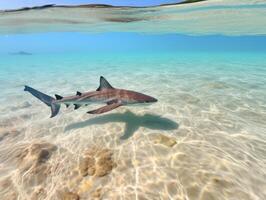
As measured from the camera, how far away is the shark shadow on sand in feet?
21.3

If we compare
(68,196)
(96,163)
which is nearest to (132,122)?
(96,163)

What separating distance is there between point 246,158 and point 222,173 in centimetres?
103

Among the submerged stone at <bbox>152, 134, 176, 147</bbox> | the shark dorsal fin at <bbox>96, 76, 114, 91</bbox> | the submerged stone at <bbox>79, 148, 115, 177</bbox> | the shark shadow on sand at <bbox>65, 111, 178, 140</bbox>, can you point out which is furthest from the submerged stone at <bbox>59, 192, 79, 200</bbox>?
the shark dorsal fin at <bbox>96, 76, 114, 91</bbox>

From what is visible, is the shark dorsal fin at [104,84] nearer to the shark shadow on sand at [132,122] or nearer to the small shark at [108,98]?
the small shark at [108,98]

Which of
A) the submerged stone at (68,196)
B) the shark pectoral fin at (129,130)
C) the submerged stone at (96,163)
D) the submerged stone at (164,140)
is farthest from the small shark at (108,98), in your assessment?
the submerged stone at (68,196)

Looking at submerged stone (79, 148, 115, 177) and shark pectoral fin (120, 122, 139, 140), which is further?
shark pectoral fin (120, 122, 139, 140)

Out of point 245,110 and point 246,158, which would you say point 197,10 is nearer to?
point 245,110

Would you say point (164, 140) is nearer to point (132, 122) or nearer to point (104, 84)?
point (132, 122)

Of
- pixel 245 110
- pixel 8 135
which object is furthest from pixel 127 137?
pixel 245 110

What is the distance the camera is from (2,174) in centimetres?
486

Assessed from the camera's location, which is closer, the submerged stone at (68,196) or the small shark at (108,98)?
the submerged stone at (68,196)

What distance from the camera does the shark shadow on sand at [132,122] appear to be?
6.48 metres

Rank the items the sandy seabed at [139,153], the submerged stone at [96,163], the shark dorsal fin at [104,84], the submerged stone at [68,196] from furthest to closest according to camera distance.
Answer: the shark dorsal fin at [104,84]
the submerged stone at [96,163]
the sandy seabed at [139,153]
the submerged stone at [68,196]

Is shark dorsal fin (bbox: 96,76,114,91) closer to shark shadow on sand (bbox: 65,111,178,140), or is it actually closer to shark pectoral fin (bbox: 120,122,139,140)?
shark shadow on sand (bbox: 65,111,178,140)
